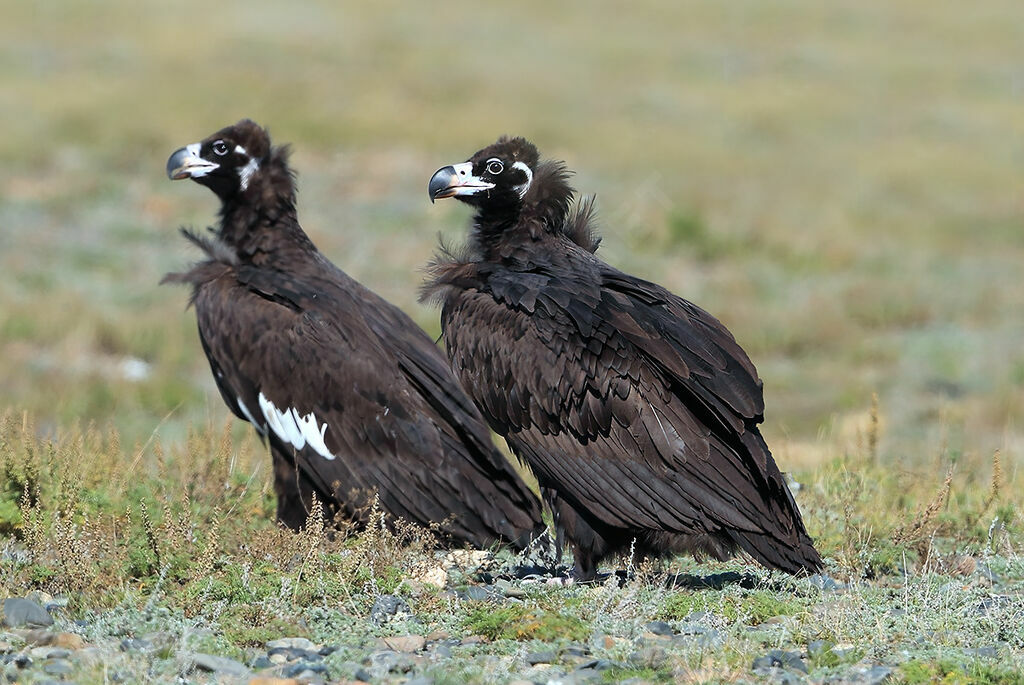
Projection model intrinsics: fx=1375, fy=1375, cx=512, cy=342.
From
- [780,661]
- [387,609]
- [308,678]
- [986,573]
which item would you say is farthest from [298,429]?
[986,573]

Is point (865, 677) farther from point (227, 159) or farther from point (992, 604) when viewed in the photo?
point (227, 159)

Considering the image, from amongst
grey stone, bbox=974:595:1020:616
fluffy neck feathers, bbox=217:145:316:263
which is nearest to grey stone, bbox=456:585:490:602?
grey stone, bbox=974:595:1020:616

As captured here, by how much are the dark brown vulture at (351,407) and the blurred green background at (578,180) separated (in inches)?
27.7

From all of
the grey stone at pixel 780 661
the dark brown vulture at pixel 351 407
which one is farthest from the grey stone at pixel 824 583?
the dark brown vulture at pixel 351 407

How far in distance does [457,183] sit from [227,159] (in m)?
1.91

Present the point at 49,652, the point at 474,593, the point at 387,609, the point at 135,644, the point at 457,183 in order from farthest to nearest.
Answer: the point at 457,183 < the point at 474,593 < the point at 387,609 < the point at 135,644 < the point at 49,652

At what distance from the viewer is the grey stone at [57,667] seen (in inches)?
186

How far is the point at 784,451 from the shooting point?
9.09m

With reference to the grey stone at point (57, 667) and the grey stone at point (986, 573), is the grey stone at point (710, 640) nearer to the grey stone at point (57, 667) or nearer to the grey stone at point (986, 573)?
the grey stone at point (986, 573)

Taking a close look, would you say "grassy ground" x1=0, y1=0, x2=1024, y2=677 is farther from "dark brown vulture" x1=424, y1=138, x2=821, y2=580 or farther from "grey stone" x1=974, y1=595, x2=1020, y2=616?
"dark brown vulture" x1=424, y1=138, x2=821, y2=580

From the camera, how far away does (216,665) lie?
16.0ft

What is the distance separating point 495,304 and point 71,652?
2551 millimetres

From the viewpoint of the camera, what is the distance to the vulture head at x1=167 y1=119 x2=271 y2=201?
8.23 m

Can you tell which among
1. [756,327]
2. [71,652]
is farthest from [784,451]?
[756,327]
